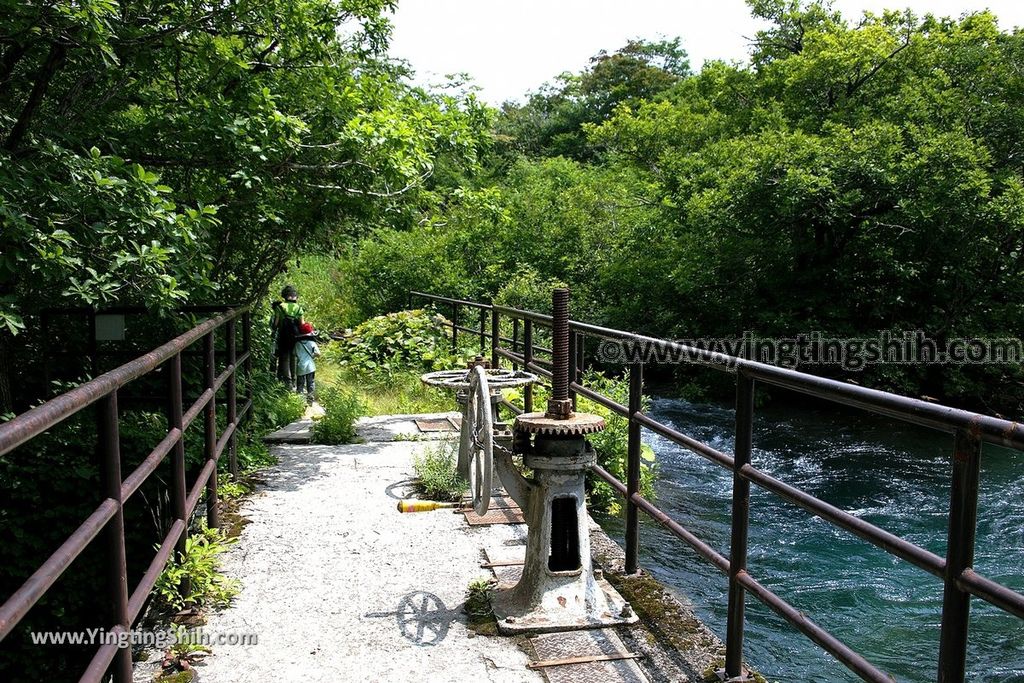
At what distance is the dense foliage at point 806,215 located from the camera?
13.7 m

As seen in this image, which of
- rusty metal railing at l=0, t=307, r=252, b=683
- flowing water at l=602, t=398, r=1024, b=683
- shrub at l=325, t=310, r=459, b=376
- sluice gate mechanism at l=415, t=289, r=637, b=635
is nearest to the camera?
rusty metal railing at l=0, t=307, r=252, b=683

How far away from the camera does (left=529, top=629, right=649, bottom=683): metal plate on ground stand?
291 cm

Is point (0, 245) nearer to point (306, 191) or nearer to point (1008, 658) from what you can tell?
point (306, 191)

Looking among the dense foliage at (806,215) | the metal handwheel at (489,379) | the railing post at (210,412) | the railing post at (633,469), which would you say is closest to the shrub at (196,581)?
the railing post at (210,412)

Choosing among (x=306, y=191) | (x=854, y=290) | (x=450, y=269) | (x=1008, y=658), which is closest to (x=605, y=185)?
(x=450, y=269)

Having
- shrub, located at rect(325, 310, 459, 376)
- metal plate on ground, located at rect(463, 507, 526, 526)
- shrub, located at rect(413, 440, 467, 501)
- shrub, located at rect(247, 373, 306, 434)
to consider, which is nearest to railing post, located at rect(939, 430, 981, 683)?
metal plate on ground, located at rect(463, 507, 526, 526)

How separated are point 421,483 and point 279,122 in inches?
112

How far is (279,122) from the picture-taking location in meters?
5.81

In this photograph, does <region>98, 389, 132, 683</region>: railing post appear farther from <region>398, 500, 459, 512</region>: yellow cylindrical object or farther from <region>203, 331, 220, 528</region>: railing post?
<region>398, 500, 459, 512</region>: yellow cylindrical object

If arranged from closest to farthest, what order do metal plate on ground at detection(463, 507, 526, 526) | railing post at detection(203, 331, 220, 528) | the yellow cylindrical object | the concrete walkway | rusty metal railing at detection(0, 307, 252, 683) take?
rusty metal railing at detection(0, 307, 252, 683) < the concrete walkway < railing post at detection(203, 331, 220, 528) < metal plate on ground at detection(463, 507, 526, 526) < the yellow cylindrical object

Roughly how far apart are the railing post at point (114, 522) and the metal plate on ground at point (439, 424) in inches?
208

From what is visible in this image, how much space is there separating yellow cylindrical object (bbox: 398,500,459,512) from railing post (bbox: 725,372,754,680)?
248cm

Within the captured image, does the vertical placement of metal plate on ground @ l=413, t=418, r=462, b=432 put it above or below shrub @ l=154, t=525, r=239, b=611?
below

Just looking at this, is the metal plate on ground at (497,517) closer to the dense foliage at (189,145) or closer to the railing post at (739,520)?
the railing post at (739,520)
